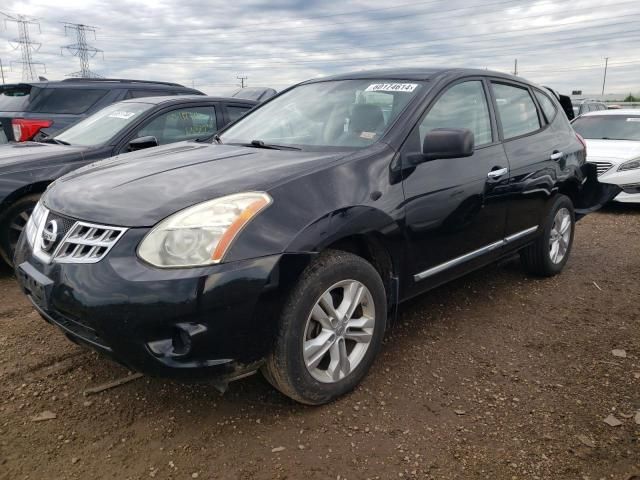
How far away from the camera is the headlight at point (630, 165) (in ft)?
24.5

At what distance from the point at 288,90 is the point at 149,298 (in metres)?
2.41

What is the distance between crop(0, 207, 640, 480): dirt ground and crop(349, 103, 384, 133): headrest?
133 cm

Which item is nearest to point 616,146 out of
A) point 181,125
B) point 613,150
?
point 613,150

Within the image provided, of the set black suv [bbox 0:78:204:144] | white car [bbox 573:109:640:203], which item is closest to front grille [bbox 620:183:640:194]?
white car [bbox 573:109:640:203]

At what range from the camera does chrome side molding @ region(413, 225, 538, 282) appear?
3.06 m

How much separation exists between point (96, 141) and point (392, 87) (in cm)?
300

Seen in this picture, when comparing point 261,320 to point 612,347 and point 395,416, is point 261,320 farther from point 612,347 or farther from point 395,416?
point 612,347

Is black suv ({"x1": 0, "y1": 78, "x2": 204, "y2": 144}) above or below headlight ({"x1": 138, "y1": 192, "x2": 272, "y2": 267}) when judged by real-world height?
above

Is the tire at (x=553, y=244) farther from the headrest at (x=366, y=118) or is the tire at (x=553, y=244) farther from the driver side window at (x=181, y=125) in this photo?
the driver side window at (x=181, y=125)

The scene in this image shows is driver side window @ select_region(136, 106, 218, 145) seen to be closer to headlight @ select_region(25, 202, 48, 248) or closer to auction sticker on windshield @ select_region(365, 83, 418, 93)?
headlight @ select_region(25, 202, 48, 248)

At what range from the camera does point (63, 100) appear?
22.9ft

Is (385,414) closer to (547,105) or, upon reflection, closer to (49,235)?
(49,235)

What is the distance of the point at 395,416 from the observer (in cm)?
255

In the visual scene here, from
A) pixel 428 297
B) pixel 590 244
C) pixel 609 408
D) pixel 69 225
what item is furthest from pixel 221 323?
pixel 590 244
